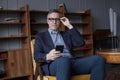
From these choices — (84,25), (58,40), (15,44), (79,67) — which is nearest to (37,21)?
(15,44)

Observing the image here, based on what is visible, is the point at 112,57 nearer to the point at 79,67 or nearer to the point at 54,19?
the point at 79,67

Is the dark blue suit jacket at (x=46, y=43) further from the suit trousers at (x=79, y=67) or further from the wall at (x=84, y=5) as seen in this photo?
the wall at (x=84, y=5)

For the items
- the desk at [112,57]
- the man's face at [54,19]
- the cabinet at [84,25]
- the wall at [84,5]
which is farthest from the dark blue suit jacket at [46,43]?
the cabinet at [84,25]

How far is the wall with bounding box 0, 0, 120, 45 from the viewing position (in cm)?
526

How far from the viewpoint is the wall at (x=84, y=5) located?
17.3 ft

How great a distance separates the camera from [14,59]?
468 centimetres

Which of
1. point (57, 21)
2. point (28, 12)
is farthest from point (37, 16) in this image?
point (57, 21)

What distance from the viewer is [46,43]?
112 inches

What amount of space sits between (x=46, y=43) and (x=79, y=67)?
1.70 ft

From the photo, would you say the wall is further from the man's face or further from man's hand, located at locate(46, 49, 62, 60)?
man's hand, located at locate(46, 49, 62, 60)

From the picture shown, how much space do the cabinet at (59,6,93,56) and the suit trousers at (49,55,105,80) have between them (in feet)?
10.8

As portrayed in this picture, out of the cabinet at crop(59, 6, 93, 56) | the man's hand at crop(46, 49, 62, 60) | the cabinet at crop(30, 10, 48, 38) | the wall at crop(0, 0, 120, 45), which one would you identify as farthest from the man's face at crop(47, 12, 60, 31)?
the cabinet at crop(59, 6, 93, 56)

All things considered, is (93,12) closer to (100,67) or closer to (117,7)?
(117,7)

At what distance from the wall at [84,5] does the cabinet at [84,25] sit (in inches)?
8.8
